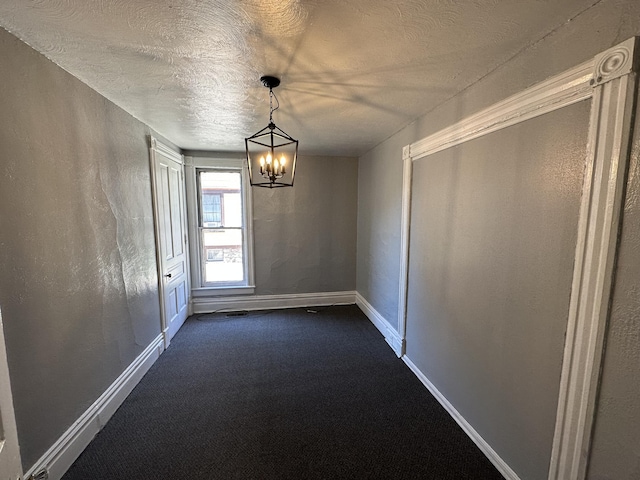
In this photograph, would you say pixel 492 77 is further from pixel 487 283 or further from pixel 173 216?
pixel 173 216

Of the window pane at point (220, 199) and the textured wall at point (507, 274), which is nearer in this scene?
the textured wall at point (507, 274)

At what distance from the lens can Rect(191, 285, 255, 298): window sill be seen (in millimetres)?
4000

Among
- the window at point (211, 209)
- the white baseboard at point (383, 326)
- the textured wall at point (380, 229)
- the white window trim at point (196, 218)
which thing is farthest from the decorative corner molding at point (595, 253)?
the window at point (211, 209)

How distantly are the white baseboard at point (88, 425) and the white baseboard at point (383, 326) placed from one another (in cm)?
241

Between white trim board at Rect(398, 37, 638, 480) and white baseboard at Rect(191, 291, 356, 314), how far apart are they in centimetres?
320

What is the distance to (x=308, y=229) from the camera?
4.21 metres

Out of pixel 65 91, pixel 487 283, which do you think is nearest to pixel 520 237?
pixel 487 283

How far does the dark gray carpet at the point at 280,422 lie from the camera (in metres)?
1.66

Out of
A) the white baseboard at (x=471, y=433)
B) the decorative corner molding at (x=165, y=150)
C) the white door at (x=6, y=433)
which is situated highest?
the decorative corner molding at (x=165, y=150)

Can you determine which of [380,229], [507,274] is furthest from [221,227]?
[507,274]

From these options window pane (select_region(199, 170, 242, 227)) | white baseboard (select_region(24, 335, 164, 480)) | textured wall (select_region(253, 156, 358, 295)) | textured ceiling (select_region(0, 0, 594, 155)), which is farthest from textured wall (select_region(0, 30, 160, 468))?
textured wall (select_region(253, 156, 358, 295))

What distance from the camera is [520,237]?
1.48 metres

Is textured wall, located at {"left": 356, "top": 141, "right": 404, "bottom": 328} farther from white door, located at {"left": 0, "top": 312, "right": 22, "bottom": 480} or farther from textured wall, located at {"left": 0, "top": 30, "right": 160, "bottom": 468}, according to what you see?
white door, located at {"left": 0, "top": 312, "right": 22, "bottom": 480}

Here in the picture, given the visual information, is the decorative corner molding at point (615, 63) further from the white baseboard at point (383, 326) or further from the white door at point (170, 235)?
the white door at point (170, 235)
